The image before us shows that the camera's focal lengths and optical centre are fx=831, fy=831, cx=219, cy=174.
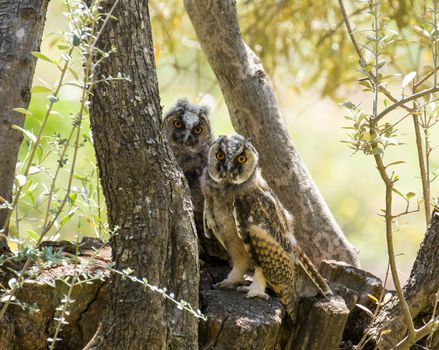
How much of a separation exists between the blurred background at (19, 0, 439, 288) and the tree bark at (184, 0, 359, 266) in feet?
1.29

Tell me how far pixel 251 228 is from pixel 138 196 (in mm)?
944

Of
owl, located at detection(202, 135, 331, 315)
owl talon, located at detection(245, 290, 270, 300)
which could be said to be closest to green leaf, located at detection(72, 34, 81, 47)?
owl, located at detection(202, 135, 331, 315)

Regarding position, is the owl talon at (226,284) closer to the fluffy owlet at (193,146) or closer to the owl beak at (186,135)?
the fluffy owlet at (193,146)

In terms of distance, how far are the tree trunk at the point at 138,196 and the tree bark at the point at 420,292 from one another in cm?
115

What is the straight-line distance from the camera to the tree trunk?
3186 millimetres

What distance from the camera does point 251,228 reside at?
4062 millimetres

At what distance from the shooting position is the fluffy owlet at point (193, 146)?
471 centimetres

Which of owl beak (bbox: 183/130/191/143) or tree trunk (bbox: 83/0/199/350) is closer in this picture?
tree trunk (bbox: 83/0/199/350)

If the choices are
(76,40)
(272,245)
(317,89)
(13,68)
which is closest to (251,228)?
(272,245)

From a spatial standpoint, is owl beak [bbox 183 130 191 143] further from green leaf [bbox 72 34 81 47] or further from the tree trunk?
green leaf [bbox 72 34 81 47]

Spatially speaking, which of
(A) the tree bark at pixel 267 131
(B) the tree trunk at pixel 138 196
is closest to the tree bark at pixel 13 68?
(B) the tree trunk at pixel 138 196

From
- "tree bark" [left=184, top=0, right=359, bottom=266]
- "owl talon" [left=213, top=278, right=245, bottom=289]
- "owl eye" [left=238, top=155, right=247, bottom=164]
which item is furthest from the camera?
"tree bark" [left=184, top=0, right=359, bottom=266]

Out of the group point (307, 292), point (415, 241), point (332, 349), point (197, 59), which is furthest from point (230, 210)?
point (415, 241)

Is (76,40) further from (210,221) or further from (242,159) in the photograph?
(210,221)
